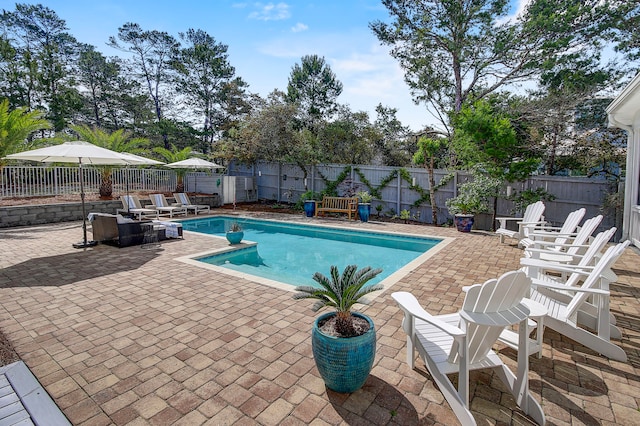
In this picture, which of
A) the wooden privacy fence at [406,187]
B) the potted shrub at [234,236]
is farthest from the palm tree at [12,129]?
the wooden privacy fence at [406,187]

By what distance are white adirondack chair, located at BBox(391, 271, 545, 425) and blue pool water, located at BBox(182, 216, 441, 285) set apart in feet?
11.4

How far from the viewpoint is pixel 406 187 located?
39.4 feet

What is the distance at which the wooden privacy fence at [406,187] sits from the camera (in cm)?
895

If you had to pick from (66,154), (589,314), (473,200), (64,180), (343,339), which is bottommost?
(589,314)

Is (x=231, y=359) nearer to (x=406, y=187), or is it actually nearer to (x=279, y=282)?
(x=279, y=282)

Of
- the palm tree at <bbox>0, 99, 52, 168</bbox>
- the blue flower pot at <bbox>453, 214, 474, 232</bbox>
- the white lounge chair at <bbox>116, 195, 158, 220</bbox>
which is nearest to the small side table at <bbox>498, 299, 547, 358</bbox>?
the blue flower pot at <bbox>453, 214, 474, 232</bbox>

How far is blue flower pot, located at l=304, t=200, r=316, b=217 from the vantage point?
12.4 meters

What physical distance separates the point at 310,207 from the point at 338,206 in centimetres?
104

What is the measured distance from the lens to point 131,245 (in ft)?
23.3

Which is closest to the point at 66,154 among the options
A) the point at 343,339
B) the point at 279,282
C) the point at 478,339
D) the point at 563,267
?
the point at 279,282

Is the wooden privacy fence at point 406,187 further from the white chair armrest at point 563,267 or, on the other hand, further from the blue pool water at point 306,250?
the white chair armrest at point 563,267

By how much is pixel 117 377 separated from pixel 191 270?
2.94 metres

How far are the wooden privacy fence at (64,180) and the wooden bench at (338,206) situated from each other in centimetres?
662

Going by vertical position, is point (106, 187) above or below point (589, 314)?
above
